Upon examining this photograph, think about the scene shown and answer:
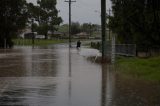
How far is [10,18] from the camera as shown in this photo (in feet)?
267

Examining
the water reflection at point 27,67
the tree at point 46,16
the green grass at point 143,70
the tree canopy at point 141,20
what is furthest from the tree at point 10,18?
the green grass at point 143,70

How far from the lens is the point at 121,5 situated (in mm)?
31531

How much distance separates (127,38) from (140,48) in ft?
18.5

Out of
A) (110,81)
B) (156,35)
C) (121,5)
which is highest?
(121,5)

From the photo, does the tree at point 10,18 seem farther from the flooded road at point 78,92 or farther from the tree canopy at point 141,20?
the flooded road at point 78,92

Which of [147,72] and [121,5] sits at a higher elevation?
[121,5]

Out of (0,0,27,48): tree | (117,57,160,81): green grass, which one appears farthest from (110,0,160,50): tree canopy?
(0,0,27,48): tree

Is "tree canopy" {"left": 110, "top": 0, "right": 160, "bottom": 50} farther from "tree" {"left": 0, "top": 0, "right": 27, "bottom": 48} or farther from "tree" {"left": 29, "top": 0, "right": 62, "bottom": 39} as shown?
"tree" {"left": 29, "top": 0, "right": 62, "bottom": 39}

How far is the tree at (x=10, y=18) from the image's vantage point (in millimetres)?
79625

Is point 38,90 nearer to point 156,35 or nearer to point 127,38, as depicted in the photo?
point 156,35

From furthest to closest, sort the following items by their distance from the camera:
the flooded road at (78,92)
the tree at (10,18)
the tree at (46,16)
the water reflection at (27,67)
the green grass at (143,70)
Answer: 1. the tree at (46,16)
2. the tree at (10,18)
3. the water reflection at (27,67)
4. the green grass at (143,70)
5. the flooded road at (78,92)

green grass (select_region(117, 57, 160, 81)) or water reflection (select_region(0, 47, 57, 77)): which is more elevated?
green grass (select_region(117, 57, 160, 81))

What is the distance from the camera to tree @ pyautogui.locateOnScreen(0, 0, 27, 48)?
79.6m

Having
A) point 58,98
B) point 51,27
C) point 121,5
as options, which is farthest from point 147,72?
point 51,27
